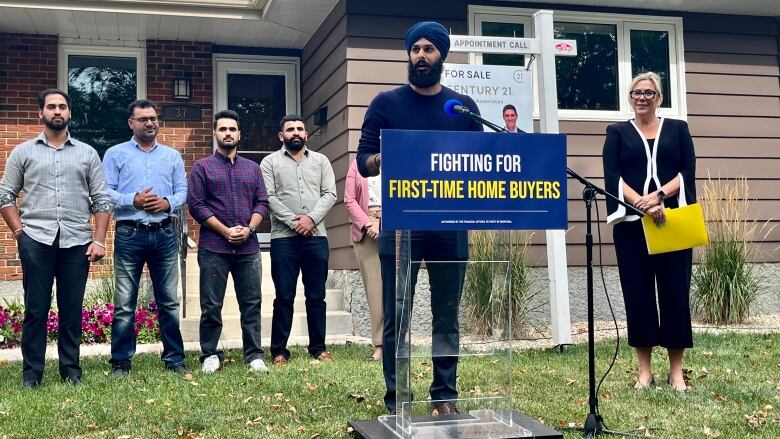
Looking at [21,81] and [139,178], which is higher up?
[21,81]

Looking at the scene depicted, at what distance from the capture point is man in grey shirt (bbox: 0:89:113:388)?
5.15m

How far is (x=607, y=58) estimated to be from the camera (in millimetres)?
9086

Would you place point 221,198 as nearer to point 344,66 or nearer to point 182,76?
point 344,66

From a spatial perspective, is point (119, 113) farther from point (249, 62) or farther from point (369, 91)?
point (369, 91)

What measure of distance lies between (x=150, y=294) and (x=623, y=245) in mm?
5246

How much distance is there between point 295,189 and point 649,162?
2.78m

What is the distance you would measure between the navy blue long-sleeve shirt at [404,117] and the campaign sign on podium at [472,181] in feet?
1.57

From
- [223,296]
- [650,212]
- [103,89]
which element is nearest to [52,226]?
[223,296]

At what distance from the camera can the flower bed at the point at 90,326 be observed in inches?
284

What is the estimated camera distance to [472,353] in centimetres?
348

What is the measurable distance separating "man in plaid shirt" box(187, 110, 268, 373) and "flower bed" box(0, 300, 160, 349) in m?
1.62

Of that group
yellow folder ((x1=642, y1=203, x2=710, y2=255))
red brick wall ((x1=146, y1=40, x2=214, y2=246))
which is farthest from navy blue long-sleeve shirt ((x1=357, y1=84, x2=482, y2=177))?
red brick wall ((x1=146, y1=40, x2=214, y2=246))

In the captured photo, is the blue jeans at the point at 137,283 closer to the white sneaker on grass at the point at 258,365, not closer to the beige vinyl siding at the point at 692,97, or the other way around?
the white sneaker on grass at the point at 258,365

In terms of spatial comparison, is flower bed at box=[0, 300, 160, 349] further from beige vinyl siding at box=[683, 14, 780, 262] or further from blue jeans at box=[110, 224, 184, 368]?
beige vinyl siding at box=[683, 14, 780, 262]
